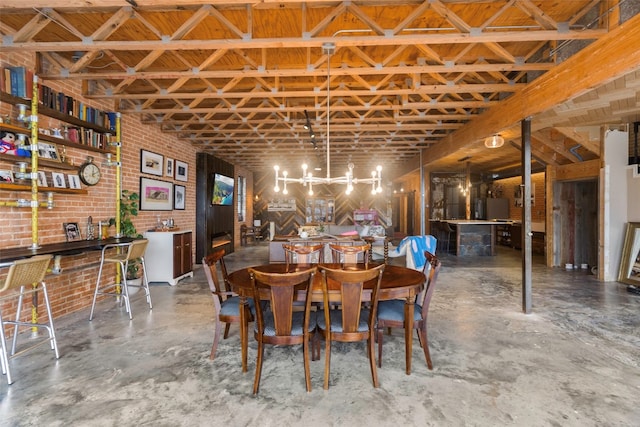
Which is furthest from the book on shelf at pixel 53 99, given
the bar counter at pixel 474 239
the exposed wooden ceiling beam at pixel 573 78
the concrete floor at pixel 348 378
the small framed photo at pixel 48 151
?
the bar counter at pixel 474 239

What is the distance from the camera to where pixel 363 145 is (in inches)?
340

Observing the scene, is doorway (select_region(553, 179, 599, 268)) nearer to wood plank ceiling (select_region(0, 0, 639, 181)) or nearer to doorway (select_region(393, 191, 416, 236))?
wood plank ceiling (select_region(0, 0, 639, 181))

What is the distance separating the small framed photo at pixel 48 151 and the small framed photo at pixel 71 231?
85 cm

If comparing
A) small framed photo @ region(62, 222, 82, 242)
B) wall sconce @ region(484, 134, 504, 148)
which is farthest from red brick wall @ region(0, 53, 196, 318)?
wall sconce @ region(484, 134, 504, 148)

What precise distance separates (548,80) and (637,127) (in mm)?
3156

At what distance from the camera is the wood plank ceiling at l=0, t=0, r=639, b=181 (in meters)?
2.90

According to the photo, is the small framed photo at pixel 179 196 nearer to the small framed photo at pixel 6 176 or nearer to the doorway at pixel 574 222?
the small framed photo at pixel 6 176

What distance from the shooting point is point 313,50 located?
409 centimetres

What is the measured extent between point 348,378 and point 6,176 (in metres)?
3.97

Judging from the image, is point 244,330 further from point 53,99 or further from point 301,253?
point 53,99

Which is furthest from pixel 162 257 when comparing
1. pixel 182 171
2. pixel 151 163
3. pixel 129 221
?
pixel 182 171

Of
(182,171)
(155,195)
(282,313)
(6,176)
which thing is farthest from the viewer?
(182,171)

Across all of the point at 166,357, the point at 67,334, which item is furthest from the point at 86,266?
the point at 166,357

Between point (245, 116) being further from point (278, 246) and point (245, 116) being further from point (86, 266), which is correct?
point (86, 266)
